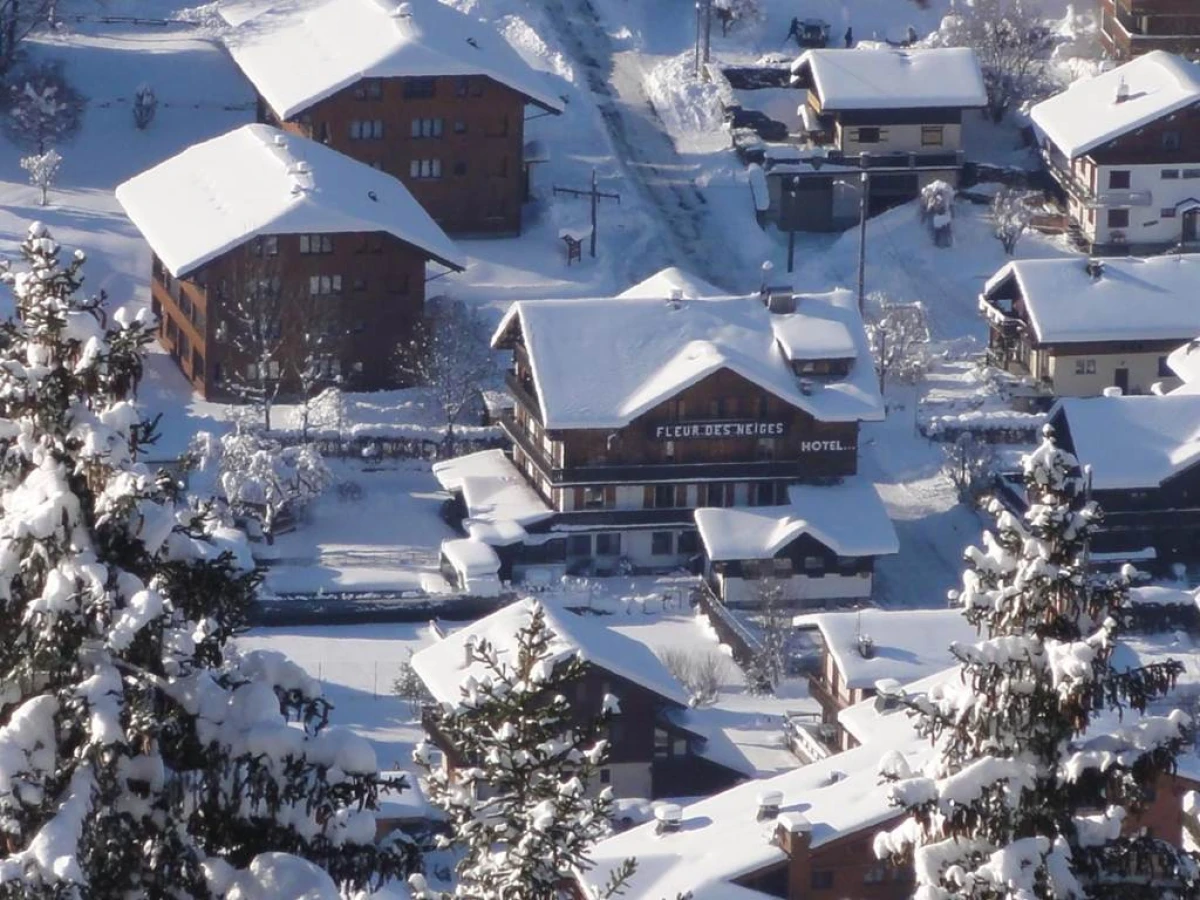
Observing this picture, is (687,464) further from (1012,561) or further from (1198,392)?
(1012,561)

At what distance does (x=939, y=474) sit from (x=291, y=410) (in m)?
10.9

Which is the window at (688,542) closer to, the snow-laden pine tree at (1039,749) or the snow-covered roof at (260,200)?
the snow-covered roof at (260,200)

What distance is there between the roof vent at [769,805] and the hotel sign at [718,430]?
627 inches

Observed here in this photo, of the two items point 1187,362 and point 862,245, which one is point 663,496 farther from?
point 862,245

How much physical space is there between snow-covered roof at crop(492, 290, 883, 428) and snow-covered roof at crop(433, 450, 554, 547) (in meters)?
1.53

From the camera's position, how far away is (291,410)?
5084 cm

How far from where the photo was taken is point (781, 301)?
4828 centimetres

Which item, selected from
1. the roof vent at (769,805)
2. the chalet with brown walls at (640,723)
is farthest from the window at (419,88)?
the roof vent at (769,805)

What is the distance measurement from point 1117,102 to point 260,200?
1840 centimetres

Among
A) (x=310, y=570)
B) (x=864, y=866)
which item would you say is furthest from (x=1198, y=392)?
(x=864, y=866)

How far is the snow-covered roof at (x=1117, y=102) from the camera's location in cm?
5900

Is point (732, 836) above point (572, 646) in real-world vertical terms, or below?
below

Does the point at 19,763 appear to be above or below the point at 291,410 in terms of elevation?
above

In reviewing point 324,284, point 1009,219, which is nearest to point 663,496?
point 324,284
